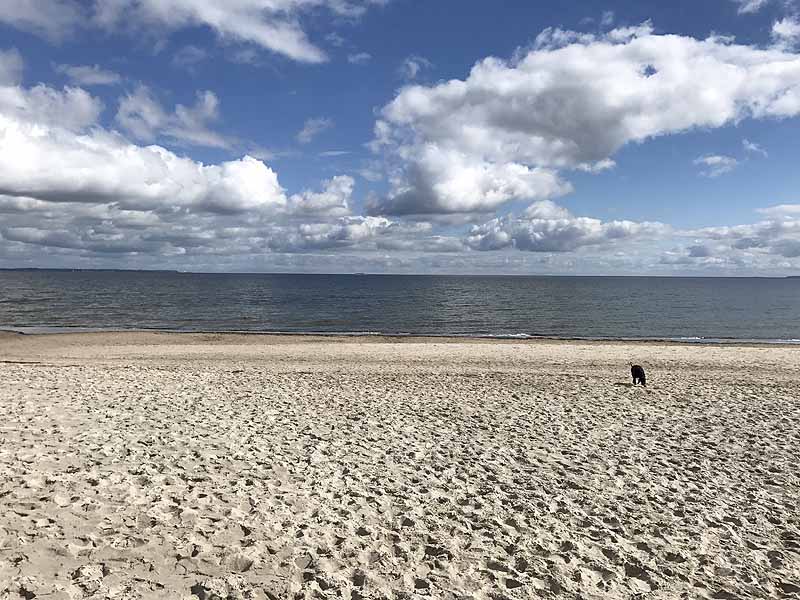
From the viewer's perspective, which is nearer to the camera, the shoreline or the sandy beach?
the sandy beach

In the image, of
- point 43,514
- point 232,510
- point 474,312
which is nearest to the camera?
point 43,514

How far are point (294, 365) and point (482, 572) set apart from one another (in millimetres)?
18525

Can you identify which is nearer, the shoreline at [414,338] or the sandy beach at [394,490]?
the sandy beach at [394,490]

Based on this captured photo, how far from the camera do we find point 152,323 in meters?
49.0

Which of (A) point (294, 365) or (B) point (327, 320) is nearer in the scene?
(A) point (294, 365)

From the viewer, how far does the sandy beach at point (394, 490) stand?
6035 mm

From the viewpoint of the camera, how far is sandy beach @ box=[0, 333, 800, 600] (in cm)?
604

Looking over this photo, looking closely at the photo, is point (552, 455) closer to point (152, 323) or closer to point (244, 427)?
point (244, 427)

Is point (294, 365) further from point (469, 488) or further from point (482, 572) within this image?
point (482, 572)

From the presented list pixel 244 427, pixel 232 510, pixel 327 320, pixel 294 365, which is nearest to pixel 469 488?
pixel 232 510

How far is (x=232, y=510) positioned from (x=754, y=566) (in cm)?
666

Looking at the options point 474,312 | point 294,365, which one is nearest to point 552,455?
point 294,365

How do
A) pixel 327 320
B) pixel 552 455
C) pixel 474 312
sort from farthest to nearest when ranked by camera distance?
1. pixel 474 312
2. pixel 327 320
3. pixel 552 455

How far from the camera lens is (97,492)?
26.0ft
